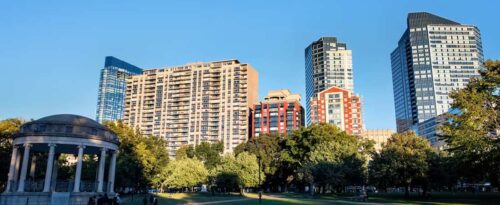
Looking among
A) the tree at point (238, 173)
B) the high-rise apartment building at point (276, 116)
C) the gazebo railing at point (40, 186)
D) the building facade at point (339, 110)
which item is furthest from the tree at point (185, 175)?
the building facade at point (339, 110)

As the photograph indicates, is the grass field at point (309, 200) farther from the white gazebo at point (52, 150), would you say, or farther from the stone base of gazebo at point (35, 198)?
the stone base of gazebo at point (35, 198)

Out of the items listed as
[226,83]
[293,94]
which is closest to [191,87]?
[226,83]

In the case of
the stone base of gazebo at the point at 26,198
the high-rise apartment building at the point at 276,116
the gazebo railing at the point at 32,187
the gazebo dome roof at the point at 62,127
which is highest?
the high-rise apartment building at the point at 276,116

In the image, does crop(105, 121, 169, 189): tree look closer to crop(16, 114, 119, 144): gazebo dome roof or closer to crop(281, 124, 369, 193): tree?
crop(16, 114, 119, 144): gazebo dome roof

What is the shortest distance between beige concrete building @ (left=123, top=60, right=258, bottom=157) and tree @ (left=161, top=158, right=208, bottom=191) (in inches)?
3393

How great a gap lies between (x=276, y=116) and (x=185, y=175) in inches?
3938

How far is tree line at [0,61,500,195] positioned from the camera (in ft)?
125

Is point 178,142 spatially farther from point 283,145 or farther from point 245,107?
point 283,145

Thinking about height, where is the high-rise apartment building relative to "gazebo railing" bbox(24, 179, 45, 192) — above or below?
above

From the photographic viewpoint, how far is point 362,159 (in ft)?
237

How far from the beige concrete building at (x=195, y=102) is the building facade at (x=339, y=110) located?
35.4m

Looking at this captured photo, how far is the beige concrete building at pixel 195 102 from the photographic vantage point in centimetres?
17212

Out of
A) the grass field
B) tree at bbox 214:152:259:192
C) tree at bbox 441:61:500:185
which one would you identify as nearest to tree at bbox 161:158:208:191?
tree at bbox 214:152:259:192

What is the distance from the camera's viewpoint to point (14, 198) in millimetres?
34625
